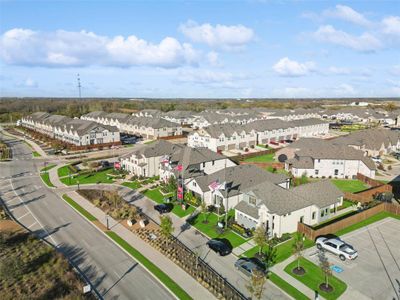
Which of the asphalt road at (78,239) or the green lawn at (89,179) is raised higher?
the green lawn at (89,179)

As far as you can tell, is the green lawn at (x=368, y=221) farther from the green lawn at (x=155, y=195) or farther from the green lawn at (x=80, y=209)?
the green lawn at (x=80, y=209)

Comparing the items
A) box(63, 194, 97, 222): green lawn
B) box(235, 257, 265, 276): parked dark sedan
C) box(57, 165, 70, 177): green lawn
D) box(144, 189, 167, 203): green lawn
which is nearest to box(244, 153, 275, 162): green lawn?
box(144, 189, 167, 203): green lawn

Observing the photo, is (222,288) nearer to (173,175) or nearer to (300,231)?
(300,231)

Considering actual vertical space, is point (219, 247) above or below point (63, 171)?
above

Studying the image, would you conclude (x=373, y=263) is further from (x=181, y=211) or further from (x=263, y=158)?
(x=263, y=158)

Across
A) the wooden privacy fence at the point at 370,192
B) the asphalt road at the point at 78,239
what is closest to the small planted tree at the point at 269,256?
the asphalt road at the point at 78,239

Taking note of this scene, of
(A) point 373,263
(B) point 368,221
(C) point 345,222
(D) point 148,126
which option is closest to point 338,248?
(A) point 373,263
